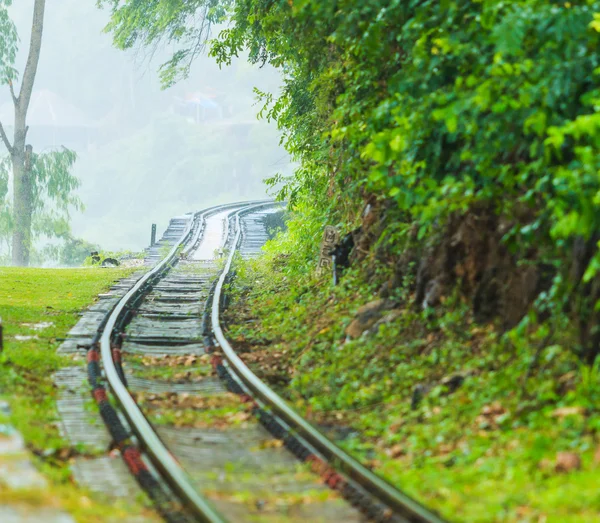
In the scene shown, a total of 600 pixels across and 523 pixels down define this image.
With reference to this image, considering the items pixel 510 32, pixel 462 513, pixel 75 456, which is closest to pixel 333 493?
pixel 462 513

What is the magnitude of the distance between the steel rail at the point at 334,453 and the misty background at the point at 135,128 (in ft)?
287

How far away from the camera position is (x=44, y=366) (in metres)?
10.2

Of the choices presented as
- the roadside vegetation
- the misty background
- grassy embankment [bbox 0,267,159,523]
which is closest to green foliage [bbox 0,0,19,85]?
grassy embankment [bbox 0,267,159,523]

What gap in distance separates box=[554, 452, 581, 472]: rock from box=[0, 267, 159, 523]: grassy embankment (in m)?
2.91

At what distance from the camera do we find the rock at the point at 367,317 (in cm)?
1043

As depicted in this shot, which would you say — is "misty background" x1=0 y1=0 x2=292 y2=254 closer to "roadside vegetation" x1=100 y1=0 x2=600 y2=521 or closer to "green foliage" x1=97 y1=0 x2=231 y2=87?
"green foliage" x1=97 y1=0 x2=231 y2=87

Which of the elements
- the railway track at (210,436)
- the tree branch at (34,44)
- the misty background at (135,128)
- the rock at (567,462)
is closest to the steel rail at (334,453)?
the railway track at (210,436)

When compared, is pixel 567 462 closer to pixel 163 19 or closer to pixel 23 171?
pixel 163 19

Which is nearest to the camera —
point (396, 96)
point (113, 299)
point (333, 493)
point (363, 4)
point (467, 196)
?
point (333, 493)

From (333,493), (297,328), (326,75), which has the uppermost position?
(326,75)

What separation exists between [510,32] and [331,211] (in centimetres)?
892

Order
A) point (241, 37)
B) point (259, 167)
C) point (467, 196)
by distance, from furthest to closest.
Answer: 1. point (259, 167)
2. point (241, 37)
3. point (467, 196)

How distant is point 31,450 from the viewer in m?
6.77

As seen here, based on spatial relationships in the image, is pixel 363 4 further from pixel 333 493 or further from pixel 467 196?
pixel 333 493
